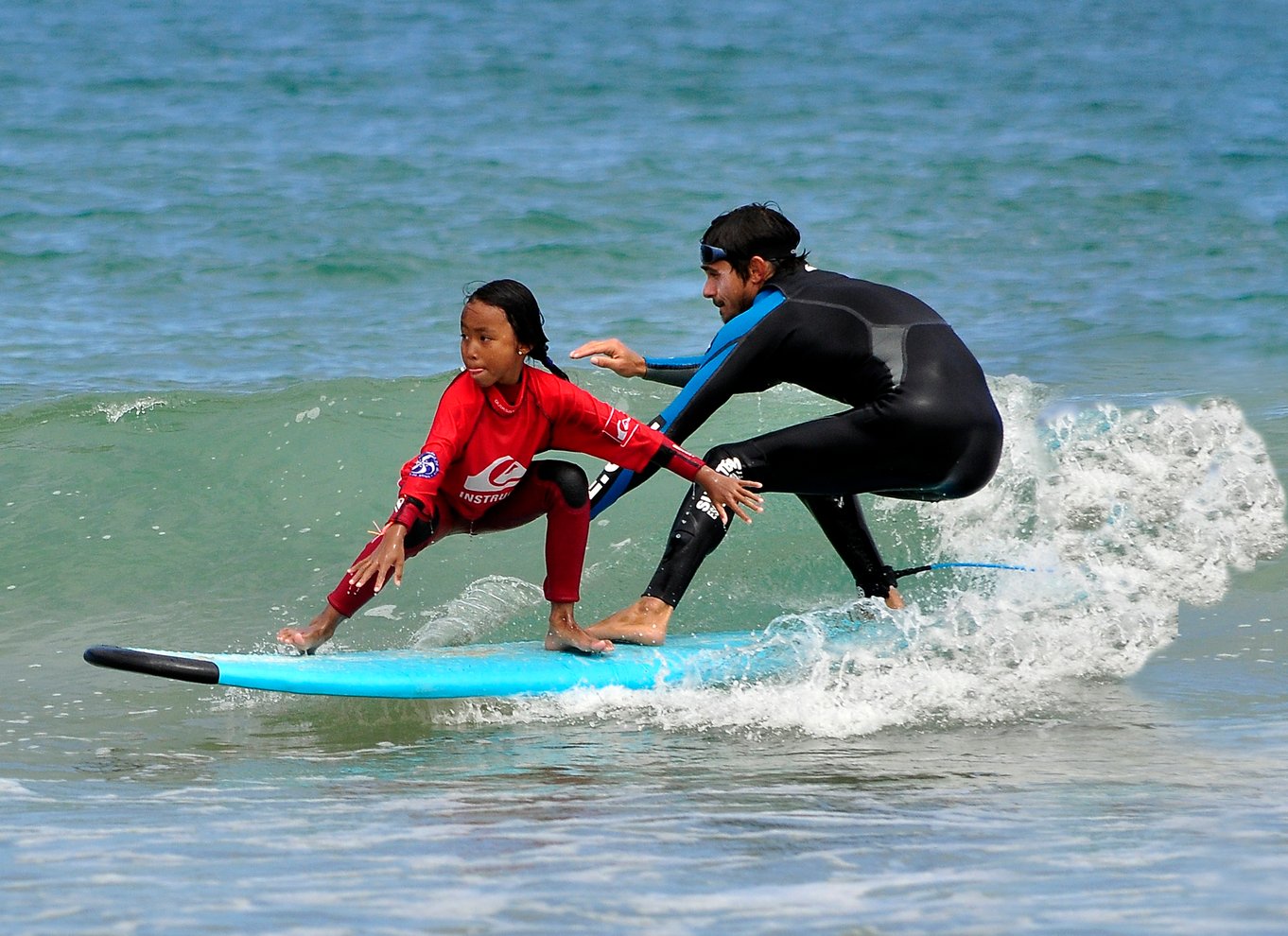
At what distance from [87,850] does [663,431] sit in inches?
94.3

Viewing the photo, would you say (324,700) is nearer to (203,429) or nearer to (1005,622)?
(1005,622)

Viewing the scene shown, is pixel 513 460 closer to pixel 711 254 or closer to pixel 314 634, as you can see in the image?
pixel 314 634

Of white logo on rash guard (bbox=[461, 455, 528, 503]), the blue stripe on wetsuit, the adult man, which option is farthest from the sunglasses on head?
white logo on rash guard (bbox=[461, 455, 528, 503])

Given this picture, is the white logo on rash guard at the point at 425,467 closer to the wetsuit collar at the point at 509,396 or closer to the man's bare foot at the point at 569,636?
the wetsuit collar at the point at 509,396

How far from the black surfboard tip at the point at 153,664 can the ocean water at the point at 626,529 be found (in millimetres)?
238

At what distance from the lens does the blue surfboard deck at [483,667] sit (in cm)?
394

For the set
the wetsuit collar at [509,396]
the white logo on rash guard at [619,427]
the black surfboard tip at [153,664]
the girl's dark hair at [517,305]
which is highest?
the girl's dark hair at [517,305]

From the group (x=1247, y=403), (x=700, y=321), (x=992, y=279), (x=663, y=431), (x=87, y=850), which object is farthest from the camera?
(x=992, y=279)

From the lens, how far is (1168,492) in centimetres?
672

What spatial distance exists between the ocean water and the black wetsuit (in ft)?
1.82

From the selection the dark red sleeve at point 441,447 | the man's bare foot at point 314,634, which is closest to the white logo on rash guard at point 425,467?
the dark red sleeve at point 441,447

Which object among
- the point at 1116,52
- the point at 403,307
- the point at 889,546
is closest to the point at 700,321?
the point at 403,307

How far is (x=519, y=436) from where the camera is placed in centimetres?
439

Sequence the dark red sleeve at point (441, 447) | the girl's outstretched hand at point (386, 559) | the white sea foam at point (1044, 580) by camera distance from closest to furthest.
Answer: the girl's outstretched hand at point (386, 559) < the dark red sleeve at point (441, 447) < the white sea foam at point (1044, 580)
